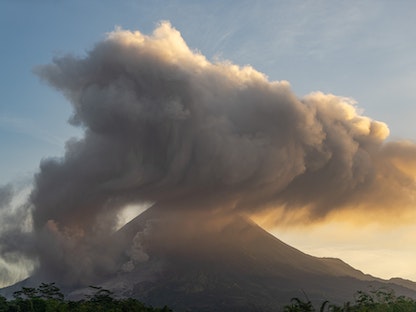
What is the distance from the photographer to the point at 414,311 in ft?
146

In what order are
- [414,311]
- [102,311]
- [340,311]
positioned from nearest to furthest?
[414,311], [340,311], [102,311]

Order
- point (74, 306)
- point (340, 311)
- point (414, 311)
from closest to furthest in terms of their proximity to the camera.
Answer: point (414, 311), point (340, 311), point (74, 306)

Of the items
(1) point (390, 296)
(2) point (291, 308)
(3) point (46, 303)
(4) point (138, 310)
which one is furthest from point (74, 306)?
(1) point (390, 296)

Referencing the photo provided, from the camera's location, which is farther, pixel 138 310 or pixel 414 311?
pixel 138 310

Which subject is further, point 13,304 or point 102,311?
point 13,304

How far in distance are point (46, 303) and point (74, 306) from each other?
15.9 ft

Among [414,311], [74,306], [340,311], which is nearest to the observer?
[414,311]

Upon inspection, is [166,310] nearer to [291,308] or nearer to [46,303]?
[46,303]

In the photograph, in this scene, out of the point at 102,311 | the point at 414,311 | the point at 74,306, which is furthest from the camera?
the point at 74,306

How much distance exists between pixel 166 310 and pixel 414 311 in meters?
53.8

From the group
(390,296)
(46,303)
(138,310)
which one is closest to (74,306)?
(46,303)

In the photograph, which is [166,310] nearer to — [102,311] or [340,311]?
[102,311]

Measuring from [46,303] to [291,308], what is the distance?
47.6 meters

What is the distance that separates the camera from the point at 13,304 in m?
86.7
